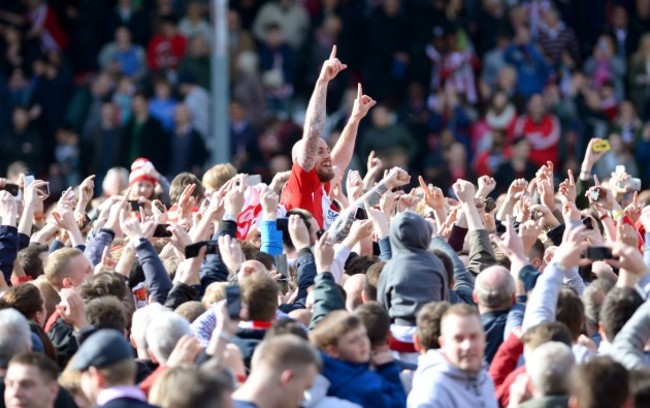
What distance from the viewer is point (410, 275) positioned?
8.42 meters

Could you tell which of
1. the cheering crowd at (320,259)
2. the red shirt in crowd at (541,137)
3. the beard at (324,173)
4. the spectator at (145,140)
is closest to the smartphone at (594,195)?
the cheering crowd at (320,259)

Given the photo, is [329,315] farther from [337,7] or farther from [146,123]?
[337,7]

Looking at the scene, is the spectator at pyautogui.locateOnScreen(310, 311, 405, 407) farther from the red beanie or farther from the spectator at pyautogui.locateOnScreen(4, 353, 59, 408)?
the red beanie

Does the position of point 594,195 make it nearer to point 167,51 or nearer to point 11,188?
point 11,188

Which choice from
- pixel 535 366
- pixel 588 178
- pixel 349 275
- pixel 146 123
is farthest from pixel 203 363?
pixel 146 123

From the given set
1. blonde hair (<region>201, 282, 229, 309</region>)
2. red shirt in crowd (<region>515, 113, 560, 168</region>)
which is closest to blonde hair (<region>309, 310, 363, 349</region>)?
blonde hair (<region>201, 282, 229, 309</region>)

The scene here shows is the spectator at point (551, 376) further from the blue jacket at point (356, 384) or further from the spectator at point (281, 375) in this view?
the spectator at point (281, 375)

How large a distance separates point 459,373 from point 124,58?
14.8m

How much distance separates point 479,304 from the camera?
848cm

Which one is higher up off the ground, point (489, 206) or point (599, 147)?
point (599, 147)

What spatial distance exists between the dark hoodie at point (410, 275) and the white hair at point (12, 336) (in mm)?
1830

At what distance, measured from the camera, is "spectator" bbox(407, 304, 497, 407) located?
24.1 feet

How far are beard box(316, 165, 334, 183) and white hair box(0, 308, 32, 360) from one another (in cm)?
365


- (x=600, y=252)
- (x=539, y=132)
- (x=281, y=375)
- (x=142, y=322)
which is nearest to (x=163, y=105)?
(x=539, y=132)
